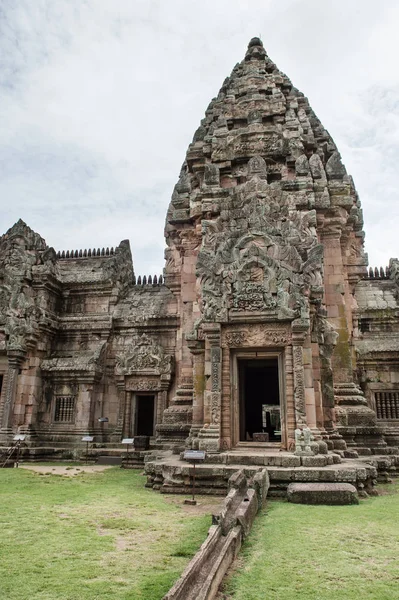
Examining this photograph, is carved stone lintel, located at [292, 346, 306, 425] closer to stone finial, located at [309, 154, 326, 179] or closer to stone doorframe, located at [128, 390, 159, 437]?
stone finial, located at [309, 154, 326, 179]

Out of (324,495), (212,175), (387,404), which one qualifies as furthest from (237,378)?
(387,404)

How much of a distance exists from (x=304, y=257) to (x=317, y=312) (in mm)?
1337

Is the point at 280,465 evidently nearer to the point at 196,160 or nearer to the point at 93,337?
the point at 196,160

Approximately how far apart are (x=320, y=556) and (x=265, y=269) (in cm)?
652

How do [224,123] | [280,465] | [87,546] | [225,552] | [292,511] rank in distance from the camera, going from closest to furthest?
1. [225,552]
2. [87,546]
3. [292,511]
4. [280,465]
5. [224,123]

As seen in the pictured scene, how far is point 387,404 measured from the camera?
48.6ft

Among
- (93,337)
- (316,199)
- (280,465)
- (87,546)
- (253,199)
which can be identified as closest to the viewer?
(87,546)

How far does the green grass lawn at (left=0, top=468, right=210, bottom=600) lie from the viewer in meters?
4.07

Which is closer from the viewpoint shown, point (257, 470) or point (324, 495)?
point (324, 495)

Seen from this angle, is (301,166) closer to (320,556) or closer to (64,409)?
(320,556)

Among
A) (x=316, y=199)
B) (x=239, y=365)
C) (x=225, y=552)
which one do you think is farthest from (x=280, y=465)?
(x=316, y=199)

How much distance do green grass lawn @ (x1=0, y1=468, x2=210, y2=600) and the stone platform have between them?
485mm

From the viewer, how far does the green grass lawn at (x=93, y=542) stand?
4.07 m

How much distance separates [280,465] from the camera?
8.73 meters
